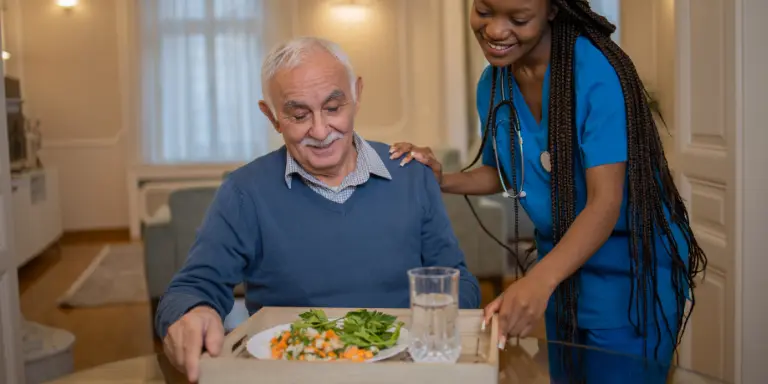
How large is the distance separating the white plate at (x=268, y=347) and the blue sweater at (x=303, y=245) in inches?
13.7

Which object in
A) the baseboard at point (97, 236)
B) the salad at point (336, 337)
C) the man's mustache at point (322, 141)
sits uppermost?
the man's mustache at point (322, 141)

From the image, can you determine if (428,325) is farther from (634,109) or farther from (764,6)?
(764,6)

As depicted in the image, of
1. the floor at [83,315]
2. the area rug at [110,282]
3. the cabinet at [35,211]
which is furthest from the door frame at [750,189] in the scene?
the cabinet at [35,211]

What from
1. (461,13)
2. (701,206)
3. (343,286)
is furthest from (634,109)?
(461,13)

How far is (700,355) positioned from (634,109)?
1404mm

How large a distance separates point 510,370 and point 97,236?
622cm

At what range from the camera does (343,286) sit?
4.88 ft

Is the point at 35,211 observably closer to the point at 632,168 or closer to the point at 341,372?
the point at 632,168

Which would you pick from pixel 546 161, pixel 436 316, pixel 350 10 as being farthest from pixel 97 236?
pixel 436 316

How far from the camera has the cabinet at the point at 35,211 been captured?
5.27 metres

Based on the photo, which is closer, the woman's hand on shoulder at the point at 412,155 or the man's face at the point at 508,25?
the man's face at the point at 508,25

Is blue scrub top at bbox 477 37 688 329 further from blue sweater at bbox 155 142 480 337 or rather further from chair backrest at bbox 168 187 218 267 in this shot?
chair backrest at bbox 168 187 218 267

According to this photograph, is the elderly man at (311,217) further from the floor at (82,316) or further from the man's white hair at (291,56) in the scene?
the floor at (82,316)

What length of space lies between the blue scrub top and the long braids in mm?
14
